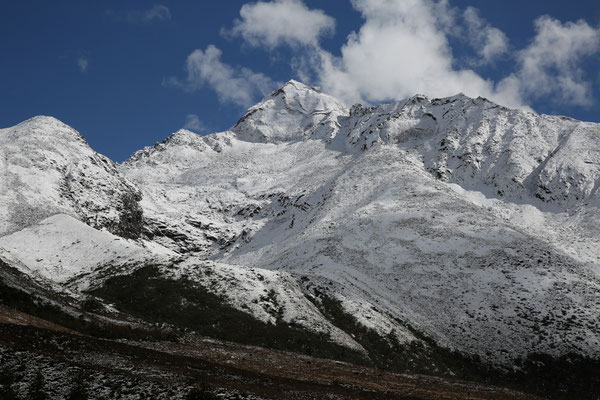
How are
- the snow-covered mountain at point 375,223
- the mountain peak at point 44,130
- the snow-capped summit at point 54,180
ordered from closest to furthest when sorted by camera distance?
the snow-covered mountain at point 375,223, the snow-capped summit at point 54,180, the mountain peak at point 44,130

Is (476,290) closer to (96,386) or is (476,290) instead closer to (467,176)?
(96,386)

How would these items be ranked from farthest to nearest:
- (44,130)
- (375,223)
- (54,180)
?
(44,130), (54,180), (375,223)

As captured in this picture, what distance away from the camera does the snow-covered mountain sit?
55406 mm

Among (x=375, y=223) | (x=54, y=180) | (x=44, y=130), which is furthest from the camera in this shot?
(x=44, y=130)

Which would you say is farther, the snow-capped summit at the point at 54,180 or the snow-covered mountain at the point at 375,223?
the snow-capped summit at the point at 54,180

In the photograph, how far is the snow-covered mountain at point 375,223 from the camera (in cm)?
5541

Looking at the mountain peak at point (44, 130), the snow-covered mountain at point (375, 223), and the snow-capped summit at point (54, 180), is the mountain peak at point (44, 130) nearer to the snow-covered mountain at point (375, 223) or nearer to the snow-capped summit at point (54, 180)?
the snow-capped summit at point (54, 180)

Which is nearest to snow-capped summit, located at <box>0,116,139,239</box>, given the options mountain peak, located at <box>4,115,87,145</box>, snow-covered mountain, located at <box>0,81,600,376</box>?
mountain peak, located at <box>4,115,87,145</box>

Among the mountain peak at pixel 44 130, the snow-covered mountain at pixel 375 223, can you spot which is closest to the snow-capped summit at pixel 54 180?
the mountain peak at pixel 44 130

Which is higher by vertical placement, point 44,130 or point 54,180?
point 44,130

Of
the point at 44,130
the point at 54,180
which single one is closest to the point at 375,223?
the point at 54,180

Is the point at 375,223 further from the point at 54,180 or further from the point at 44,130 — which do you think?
the point at 44,130

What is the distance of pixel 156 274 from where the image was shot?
54219 millimetres

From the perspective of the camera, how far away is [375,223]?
88875 millimetres
